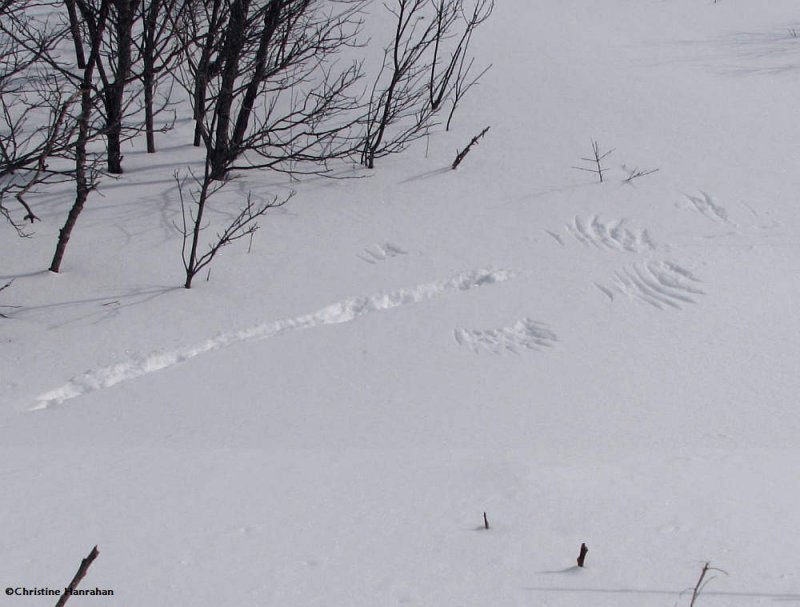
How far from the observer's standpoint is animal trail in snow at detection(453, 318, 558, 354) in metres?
4.75

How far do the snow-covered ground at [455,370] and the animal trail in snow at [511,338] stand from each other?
25 millimetres

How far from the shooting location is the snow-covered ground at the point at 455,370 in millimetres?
2516

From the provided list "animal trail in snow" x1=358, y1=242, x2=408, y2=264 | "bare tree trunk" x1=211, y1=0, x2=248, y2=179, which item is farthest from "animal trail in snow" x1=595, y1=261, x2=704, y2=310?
"bare tree trunk" x1=211, y1=0, x2=248, y2=179

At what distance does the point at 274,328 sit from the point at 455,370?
1.23 metres

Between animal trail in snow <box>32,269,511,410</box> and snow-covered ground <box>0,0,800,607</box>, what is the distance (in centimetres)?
2

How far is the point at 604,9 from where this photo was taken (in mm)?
9828

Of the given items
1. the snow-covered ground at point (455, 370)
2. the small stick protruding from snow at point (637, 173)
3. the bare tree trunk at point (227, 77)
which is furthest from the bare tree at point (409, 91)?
the small stick protruding from snow at point (637, 173)

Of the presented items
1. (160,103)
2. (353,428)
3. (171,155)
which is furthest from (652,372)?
(160,103)

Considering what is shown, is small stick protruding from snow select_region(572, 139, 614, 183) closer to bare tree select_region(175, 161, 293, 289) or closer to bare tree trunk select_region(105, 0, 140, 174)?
bare tree select_region(175, 161, 293, 289)

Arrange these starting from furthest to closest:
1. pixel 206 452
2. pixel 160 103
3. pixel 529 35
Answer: pixel 529 35 < pixel 160 103 < pixel 206 452

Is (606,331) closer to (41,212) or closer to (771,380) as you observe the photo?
(771,380)

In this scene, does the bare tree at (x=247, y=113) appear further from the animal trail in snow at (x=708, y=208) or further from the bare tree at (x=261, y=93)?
the animal trail in snow at (x=708, y=208)

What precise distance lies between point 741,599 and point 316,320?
3.30 metres

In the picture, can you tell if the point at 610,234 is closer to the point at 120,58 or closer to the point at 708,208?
the point at 708,208
